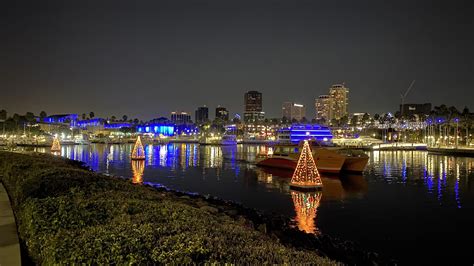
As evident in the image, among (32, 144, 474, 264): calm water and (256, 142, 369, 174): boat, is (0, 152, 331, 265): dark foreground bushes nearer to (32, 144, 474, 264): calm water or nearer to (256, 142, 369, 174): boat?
(32, 144, 474, 264): calm water

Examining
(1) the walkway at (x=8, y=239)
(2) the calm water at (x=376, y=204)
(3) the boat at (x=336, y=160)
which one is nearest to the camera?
(1) the walkway at (x=8, y=239)

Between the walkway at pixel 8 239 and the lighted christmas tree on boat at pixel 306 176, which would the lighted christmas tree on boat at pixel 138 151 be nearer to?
the lighted christmas tree on boat at pixel 306 176

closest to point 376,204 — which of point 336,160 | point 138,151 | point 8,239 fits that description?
point 336,160

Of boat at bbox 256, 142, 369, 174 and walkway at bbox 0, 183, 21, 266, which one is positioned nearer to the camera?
walkway at bbox 0, 183, 21, 266

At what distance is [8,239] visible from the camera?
927 cm

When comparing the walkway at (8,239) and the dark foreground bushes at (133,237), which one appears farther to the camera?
the walkway at (8,239)

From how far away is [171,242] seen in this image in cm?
579

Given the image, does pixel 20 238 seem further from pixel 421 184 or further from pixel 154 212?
pixel 421 184

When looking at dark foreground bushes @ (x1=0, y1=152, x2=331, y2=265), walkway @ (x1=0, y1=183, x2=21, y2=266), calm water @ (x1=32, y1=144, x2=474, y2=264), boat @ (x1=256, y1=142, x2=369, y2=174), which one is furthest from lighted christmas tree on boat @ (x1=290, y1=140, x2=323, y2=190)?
dark foreground bushes @ (x1=0, y1=152, x2=331, y2=265)

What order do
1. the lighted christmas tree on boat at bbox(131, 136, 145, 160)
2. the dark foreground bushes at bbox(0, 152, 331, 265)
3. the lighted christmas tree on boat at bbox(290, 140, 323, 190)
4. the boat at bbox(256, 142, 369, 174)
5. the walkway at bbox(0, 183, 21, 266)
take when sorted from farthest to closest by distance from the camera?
the lighted christmas tree on boat at bbox(131, 136, 145, 160) → the boat at bbox(256, 142, 369, 174) → the lighted christmas tree on boat at bbox(290, 140, 323, 190) → the walkway at bbox(0, 183, 21, 266) → the dark foreground bushes at bbox(0, 152, 331, 265)

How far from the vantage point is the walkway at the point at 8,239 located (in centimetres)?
782

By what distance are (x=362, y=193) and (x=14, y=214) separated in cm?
2493

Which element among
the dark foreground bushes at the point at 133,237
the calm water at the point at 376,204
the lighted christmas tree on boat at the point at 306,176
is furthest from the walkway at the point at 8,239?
the lighted christmas tree on boat at the point at 306,176

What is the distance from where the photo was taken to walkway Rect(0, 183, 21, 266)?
308 inches
